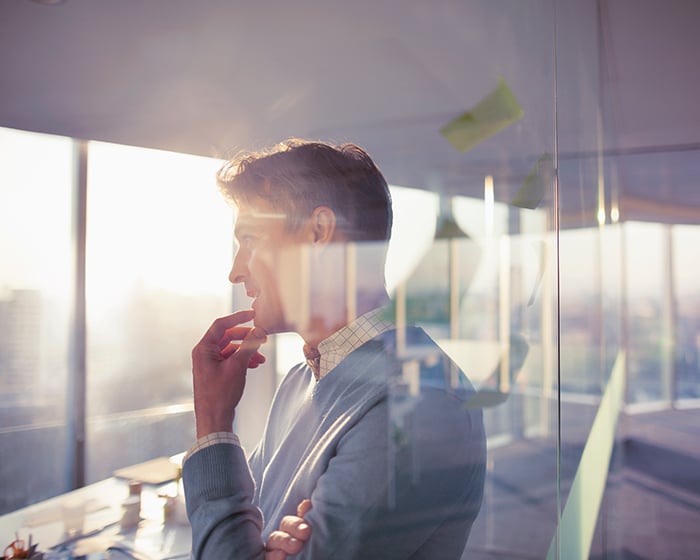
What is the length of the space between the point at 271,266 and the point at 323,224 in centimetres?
10

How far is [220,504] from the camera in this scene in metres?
0.75

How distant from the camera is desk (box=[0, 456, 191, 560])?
0.74m

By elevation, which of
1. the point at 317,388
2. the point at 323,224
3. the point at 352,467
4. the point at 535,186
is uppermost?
the point at 535,186

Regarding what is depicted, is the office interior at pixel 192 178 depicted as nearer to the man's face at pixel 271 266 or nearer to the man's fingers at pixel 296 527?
the man's face at pixel 271 266

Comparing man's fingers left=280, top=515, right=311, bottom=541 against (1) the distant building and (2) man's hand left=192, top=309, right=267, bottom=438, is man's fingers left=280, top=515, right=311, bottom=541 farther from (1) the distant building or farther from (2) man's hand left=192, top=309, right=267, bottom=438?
(1) the distant building

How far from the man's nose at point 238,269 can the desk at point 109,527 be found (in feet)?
0.94

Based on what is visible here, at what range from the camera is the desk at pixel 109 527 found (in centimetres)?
74

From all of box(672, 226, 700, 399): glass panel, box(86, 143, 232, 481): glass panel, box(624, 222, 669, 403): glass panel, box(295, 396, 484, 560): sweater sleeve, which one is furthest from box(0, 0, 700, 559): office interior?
box(624, 222, 669, 403): glass panel

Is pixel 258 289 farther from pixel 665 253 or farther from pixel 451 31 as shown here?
pixel 665 253

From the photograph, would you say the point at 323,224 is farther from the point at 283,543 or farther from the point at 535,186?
the point at 535,186

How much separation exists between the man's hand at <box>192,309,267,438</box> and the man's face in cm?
3

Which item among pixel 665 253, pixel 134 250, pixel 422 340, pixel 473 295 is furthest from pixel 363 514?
pixel 665 253

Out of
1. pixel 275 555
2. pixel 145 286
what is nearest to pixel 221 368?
pixel 145 286

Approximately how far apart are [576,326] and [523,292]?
3.24ft
